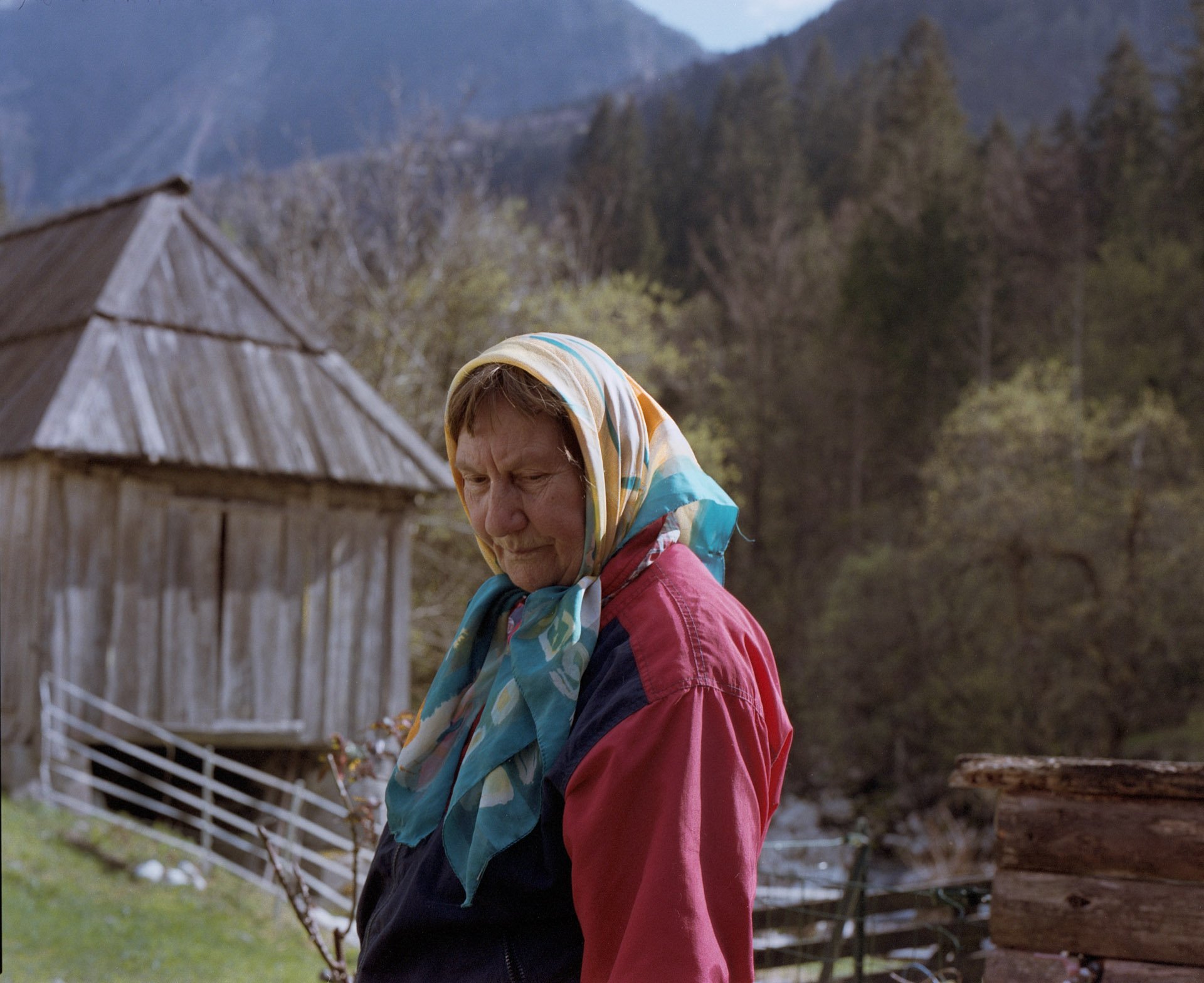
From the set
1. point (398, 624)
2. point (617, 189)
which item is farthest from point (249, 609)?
point (617, 189)

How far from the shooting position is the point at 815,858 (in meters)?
23.7

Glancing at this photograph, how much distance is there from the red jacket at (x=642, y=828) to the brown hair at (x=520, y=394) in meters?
0.22

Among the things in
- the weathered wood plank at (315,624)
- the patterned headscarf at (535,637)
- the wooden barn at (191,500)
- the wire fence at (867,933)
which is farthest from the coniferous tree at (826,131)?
the patterned headscarf at (535,637)

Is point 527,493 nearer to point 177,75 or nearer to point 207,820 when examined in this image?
point 207,820

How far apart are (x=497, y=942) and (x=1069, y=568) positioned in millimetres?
23914

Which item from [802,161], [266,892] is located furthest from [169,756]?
[802,161]

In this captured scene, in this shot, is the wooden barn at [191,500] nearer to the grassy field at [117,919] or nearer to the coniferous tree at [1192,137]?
the grassy field at [117,919]

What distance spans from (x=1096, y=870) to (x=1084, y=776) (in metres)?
0.30

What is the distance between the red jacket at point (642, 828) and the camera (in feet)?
5.77

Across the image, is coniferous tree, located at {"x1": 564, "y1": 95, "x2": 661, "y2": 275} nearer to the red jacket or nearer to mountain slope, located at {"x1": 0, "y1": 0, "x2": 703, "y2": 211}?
mountain slope, located at {"x1": 0, "y1": 0, "x2": 703, "y2": 211}

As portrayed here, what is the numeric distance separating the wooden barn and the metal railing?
19cm

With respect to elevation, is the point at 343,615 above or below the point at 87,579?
below

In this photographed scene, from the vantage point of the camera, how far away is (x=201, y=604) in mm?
11555

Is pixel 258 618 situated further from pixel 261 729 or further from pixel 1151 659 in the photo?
pixel 1151 659
